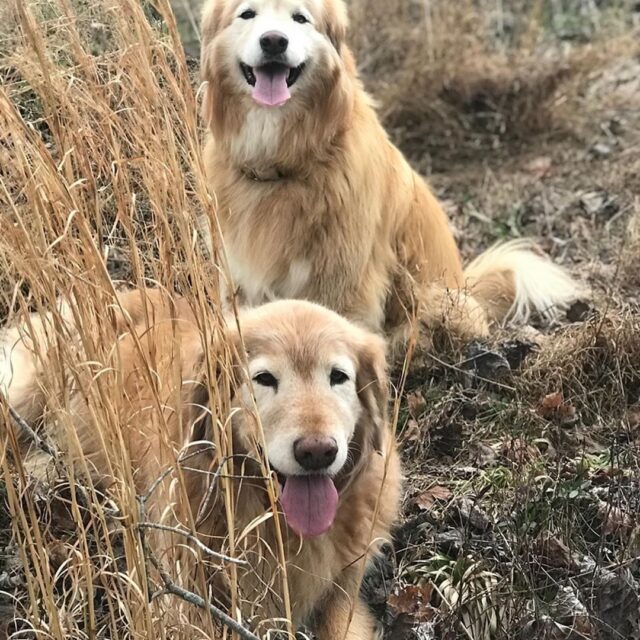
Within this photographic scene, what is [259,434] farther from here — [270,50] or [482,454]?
[270,50]

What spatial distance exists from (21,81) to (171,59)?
0.39m

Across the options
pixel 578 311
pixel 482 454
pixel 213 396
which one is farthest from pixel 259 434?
pixel 578 311

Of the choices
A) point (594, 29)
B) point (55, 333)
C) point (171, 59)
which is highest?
point (171, 59)

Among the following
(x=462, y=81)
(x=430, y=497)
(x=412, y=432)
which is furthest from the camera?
(x=462, y=81)

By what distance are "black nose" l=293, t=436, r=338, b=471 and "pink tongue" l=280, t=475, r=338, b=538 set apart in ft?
0.46

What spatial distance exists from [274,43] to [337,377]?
5.61 ft

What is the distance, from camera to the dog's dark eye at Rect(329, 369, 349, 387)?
2.72m

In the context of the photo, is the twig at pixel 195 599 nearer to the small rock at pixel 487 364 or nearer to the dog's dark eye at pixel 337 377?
the dog's dark eye at pixel 337 377

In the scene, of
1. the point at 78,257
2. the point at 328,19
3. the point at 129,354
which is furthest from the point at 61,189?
the point at 328,19

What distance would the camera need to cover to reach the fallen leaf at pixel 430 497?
3.23 m

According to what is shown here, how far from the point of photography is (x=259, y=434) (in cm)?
222

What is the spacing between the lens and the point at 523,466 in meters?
3.15

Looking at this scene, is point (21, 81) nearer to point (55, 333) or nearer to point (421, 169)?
point (55, 333)

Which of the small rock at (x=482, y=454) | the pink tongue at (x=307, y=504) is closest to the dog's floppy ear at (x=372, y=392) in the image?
the pink tongue at (x=307, y=504)
